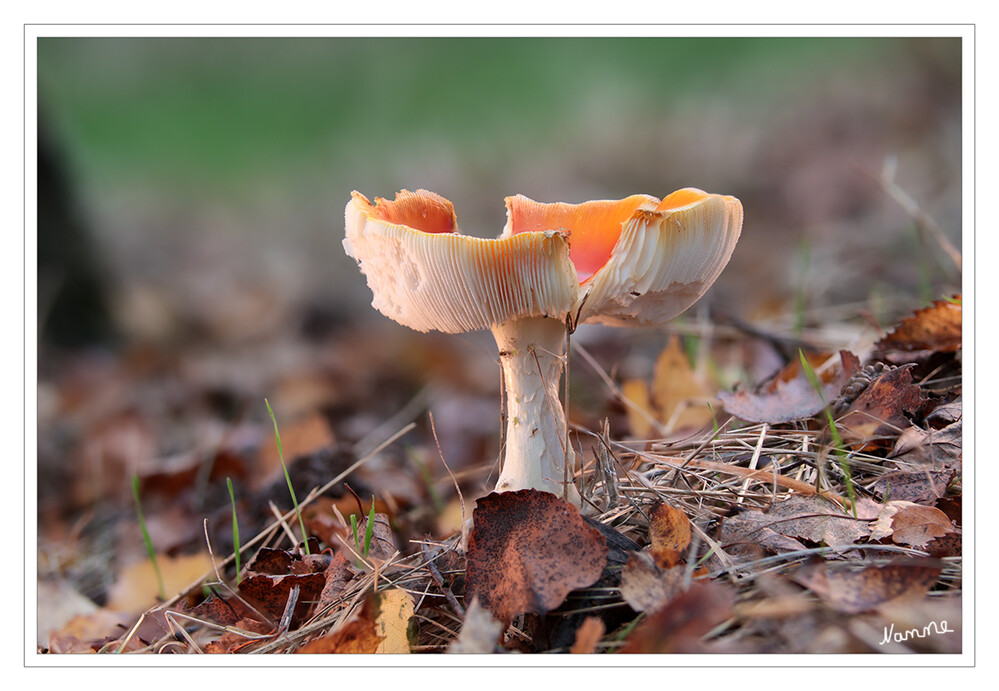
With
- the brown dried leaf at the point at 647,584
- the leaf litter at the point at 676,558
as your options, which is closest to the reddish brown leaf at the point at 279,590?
the leaf litter at the point at 676,558

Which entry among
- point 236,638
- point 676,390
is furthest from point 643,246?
point 676,390

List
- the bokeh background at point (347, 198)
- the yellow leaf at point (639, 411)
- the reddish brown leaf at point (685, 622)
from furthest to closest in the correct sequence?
the yellow leaf at point (639, 411) < the bokeh background at point (347, 198) < the reddish brown leaf at point (685, 622)

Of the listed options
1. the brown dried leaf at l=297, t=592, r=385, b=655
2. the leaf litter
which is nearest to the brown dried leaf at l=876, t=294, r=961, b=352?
the leaf litter

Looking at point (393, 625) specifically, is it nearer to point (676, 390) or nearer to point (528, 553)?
point (528, 553)

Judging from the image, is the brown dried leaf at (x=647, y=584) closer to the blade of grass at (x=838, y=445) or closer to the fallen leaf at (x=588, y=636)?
the fallen leaf at (x=588, y=636)

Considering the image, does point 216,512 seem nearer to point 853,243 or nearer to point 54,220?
point 54,220
